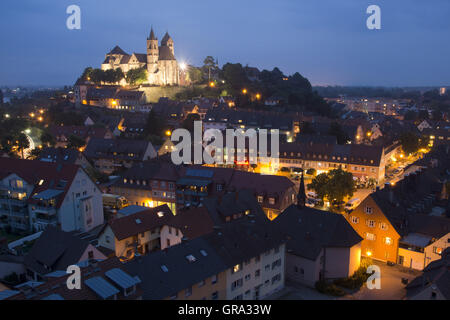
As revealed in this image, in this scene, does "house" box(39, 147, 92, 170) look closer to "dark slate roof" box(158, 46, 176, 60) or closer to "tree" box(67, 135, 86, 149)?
"tree" box(67, 135, 86, 149)

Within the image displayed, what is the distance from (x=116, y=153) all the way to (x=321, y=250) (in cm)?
4349

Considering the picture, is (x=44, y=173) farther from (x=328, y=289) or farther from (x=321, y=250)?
(x=328, y=289)

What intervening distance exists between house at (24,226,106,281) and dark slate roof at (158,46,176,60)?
10396 cm

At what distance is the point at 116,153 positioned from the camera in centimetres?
6391

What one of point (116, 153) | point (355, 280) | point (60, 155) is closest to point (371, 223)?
point (355, 280)

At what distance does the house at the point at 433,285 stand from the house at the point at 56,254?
71.6ft

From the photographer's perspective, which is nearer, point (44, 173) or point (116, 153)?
point (44, 173)

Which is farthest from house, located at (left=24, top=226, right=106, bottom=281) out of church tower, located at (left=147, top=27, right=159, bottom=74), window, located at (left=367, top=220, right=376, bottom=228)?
church tower, located at (left=147, top=27, right=159, bottom=74)

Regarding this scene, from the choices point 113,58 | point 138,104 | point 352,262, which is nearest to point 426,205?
point 352,262

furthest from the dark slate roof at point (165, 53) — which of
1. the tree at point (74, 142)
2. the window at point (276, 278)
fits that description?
the window at point (276, 278)

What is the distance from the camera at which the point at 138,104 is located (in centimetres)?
10988

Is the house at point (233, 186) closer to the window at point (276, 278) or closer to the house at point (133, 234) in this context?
the house at point (133, 234)

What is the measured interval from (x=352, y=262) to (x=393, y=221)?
660 centimetres

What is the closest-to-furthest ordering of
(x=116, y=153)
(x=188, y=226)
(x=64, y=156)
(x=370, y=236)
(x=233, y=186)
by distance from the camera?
(x=188, y=226) < (x=370, y=236) < (x=233, y=186) < (x=64, y=156) < (x=116, y=153)
